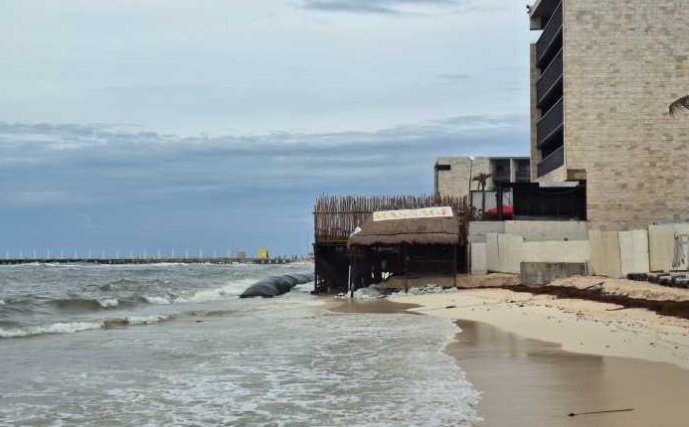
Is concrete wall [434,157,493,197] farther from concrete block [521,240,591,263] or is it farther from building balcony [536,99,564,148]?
concrete block [521,240,591,263]

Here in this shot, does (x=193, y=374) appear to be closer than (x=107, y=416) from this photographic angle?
No

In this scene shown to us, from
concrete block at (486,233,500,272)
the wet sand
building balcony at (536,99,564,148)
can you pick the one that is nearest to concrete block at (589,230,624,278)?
concrete block at (486,233,500,272)

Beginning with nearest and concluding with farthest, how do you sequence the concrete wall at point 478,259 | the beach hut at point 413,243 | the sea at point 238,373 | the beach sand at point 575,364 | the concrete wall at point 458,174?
the beach sand at point 575,364 < the sea at point 238,373 < the beach hut at point 413,243 < the concrete wall at point 478,259 < the concrete wall at point 458,174

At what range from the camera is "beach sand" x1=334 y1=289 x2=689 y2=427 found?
26.0 ft

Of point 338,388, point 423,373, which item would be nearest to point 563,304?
point 423,373

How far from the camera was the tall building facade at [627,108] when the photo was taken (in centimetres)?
4062

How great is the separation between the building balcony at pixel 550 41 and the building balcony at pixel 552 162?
19.9ft

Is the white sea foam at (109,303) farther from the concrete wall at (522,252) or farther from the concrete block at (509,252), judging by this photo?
the concrete block at (509,252)

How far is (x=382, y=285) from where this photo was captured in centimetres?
3394

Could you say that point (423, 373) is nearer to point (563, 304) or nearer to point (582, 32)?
point (563, 304)

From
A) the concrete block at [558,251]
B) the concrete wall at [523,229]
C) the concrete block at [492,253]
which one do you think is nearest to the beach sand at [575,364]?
the concrete block at [558,251]

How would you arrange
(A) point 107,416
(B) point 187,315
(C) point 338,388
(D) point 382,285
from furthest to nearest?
(D) point 382,285 < (B) point 187,315 < (C) point 338,388 < (A) point 107,416

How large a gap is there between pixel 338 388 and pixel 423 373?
151 centimetres

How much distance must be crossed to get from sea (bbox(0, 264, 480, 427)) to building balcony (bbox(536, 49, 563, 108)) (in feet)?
86.5
